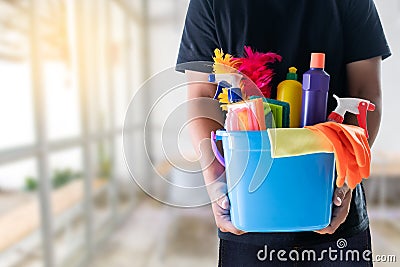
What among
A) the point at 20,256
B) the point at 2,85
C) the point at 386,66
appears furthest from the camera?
the point at 386,66

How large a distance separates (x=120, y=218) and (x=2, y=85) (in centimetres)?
130

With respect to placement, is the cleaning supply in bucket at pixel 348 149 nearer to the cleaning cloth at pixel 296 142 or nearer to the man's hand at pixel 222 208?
the cleaning cloth at pixel 296 142

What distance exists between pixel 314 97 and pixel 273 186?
0.41 feet

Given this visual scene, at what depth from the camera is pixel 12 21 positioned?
1.51 metres

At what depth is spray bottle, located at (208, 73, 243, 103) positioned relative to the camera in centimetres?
58

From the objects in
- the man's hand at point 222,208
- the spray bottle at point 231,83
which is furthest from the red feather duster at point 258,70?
the man's hand at point 222,208

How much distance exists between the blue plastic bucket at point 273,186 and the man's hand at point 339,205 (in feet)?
0.04

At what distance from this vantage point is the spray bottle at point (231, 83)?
1.90ft

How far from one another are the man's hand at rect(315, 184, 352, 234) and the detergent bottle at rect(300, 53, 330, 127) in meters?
0.10

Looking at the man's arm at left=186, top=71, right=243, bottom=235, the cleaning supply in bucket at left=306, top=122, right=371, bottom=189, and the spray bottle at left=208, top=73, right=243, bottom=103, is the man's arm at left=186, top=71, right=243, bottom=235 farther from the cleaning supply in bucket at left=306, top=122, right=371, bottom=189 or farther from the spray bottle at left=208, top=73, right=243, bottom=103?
the cleaning supply in bucket at left=306, top=122, right=371, bottom=189

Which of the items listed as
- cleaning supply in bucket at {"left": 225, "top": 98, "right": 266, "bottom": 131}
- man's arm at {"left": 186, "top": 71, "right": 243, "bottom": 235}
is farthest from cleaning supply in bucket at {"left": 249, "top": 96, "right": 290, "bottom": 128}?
man's arm at {"left": 186, "top": 71, "right": 243, "bottom": 235}

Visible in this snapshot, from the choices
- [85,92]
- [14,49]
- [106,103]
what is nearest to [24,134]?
[14,49]

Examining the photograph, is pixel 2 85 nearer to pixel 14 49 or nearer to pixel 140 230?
pixel 14 49

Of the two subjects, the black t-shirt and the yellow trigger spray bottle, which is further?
the black t-shirt
